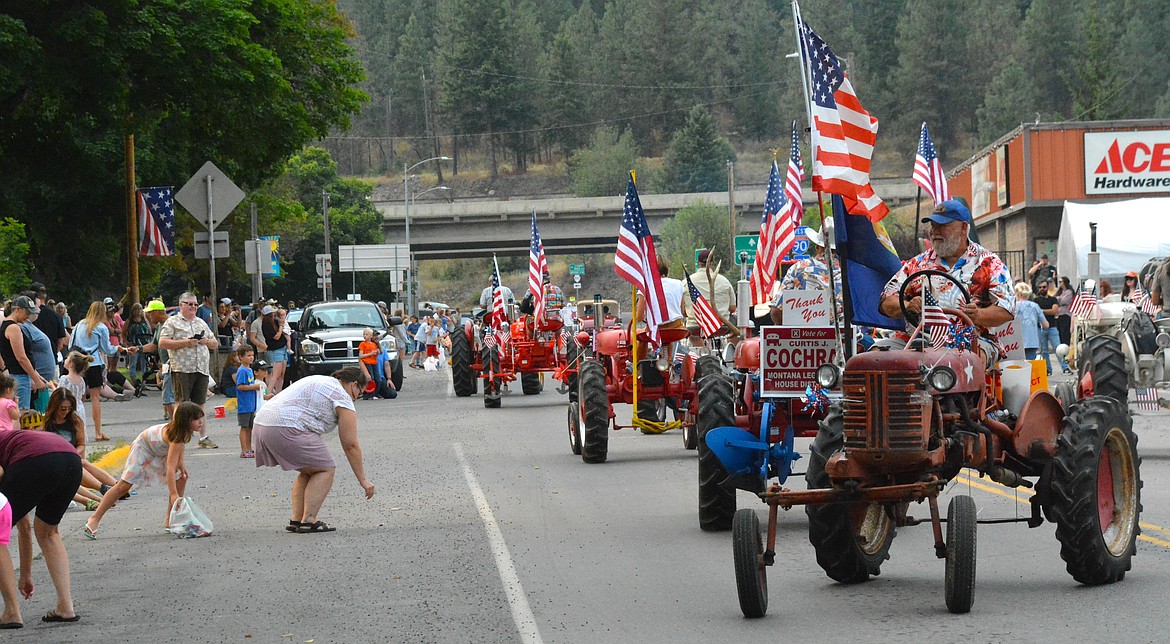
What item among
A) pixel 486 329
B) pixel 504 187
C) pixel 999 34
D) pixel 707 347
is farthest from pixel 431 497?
pixel 504 187

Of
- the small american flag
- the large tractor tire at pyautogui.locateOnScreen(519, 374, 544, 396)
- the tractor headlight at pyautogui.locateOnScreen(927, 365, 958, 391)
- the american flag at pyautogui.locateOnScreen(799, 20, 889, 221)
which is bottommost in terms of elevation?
the large tractor tire at pyautogui.locateOnScreen(519, 374, 544, 396)

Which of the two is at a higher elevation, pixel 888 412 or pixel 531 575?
pixel 888 412

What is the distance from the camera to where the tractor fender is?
8516mm

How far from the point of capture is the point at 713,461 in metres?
10.8

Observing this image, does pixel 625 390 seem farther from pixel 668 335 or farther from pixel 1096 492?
pixel 1096 492

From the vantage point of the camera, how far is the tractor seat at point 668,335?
16625mm

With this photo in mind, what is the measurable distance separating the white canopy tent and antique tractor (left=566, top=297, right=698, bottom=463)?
20197 millimetres

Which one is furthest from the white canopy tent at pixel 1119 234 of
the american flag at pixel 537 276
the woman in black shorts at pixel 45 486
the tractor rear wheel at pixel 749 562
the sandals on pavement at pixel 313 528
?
the woman in black shorts at pixel 45 486

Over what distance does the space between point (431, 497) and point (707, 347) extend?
4947 millimetres

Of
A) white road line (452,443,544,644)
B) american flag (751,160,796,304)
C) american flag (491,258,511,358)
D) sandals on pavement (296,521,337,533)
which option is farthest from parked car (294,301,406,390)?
sandals on pavement (296,521,337,533)

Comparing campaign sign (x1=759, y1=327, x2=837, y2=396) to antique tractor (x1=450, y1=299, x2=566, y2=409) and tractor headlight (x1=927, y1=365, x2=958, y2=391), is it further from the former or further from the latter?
antique tractor (x1=450, y1=299, x2=566, y2=409)

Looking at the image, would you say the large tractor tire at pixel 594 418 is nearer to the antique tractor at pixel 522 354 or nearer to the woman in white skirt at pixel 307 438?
the woman in white skirt at pixel 307 438

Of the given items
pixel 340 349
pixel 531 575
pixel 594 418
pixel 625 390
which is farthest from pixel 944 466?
pixel 340 349

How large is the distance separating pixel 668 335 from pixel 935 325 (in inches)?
322
